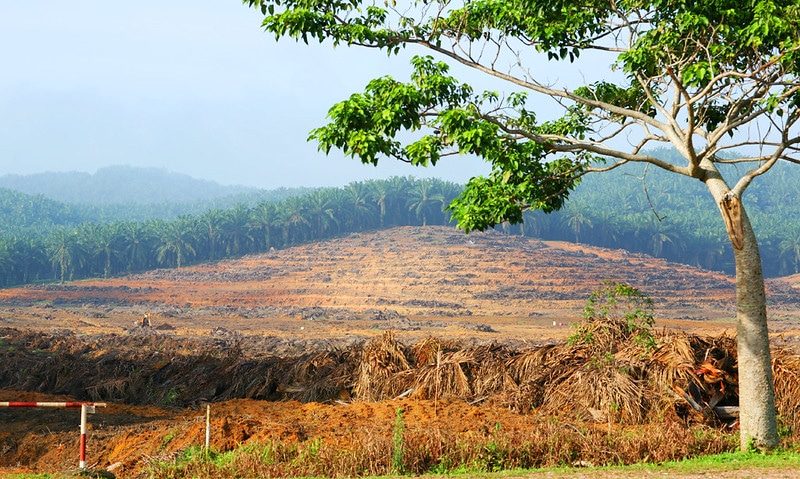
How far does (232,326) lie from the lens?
53.2 m

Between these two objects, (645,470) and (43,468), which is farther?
(43,468)

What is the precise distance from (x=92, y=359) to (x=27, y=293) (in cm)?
6349

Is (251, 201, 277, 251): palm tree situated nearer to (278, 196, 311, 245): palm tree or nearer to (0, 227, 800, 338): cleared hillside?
(278, 196, 311, 245): palm tree

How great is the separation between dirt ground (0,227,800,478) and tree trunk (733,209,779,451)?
64.3 inches

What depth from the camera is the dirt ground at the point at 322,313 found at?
12539mm

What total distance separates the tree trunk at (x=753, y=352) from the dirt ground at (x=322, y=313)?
1.63 m

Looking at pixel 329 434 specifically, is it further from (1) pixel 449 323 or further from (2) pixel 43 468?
(1) pixel 449 323

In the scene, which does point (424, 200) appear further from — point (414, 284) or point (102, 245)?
point (102, 245)

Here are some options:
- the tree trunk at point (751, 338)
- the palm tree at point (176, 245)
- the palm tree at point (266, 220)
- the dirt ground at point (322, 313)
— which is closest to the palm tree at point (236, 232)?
the palm tree at point (266, 220)

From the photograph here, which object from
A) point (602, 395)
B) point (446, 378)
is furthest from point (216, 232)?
point (602, 395)

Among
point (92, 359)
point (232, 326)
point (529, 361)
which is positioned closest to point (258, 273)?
point (232, 326)

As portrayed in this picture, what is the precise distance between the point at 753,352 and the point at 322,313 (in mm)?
55859

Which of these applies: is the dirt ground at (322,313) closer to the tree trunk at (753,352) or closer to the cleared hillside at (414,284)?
the cleared hillside at (414,284)

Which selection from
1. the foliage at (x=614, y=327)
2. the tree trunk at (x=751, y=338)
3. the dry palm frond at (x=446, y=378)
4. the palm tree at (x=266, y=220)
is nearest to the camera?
the tree trunk at (x=751, y=338)
